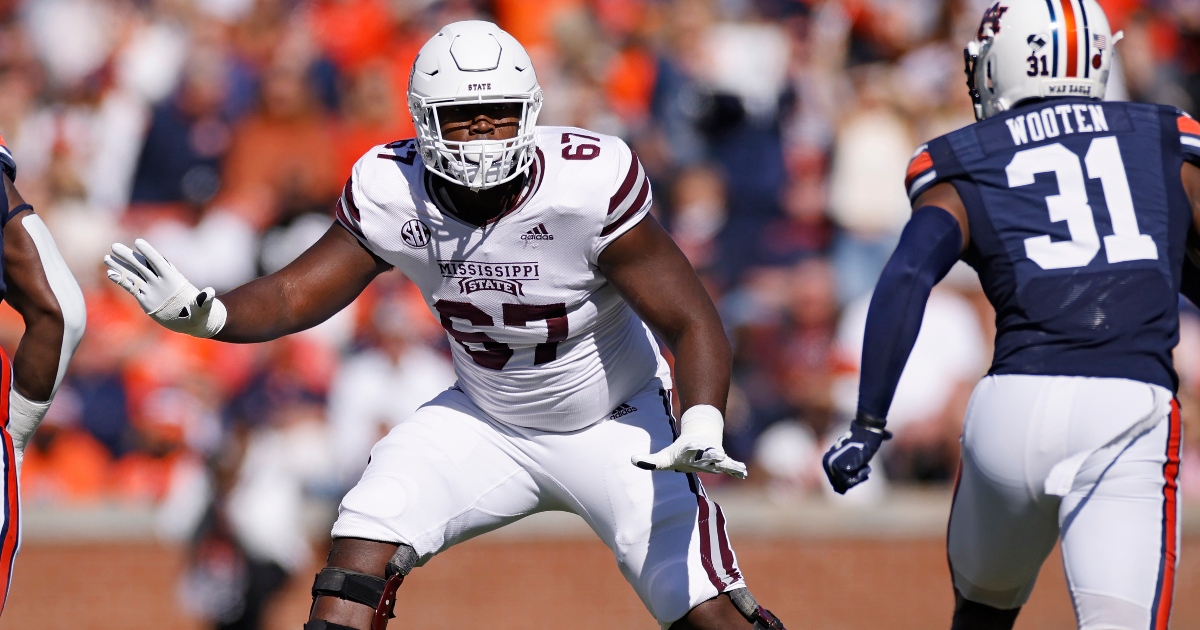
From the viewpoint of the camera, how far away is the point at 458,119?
397 centimetres

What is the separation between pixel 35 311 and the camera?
13.3ft

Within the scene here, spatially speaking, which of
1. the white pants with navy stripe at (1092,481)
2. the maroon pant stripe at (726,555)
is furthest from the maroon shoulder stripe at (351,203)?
the white pants with navy stripe at (1092,481)

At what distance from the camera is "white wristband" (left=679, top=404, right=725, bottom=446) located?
369cm

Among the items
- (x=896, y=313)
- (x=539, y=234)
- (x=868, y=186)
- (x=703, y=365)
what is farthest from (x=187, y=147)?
(x=896, y=313)

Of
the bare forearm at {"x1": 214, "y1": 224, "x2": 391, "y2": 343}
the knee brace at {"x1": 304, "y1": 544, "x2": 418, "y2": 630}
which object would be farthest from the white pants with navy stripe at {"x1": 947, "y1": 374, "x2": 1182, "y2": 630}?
the bare forearm at {"x1": 214, "y1": 224, "x2": 391, "y2": 343}

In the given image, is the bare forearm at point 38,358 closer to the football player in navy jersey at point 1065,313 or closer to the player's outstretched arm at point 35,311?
the player's outstretched arm at point 35,311

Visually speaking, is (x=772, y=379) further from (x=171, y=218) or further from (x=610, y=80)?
(x=171, y=218)

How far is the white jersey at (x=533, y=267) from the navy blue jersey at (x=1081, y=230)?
932mm

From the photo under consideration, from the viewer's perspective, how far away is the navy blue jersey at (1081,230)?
360 centimetres

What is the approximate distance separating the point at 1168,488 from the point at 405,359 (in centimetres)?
494

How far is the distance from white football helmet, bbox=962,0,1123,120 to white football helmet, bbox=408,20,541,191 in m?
1.27

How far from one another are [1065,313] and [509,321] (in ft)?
4.94

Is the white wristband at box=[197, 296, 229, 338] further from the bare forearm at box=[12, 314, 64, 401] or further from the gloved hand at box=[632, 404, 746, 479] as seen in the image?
the gloved hand at box=[632, 404, 746, 479]

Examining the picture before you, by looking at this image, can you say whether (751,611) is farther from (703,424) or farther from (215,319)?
(215,319)
